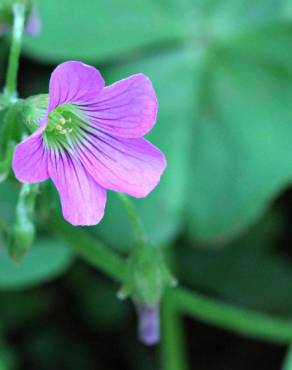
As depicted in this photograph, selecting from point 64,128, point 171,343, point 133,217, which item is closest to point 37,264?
point 171,343

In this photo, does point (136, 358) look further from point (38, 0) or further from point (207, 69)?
point (38, 0)

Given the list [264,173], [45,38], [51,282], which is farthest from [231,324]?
[45,38]

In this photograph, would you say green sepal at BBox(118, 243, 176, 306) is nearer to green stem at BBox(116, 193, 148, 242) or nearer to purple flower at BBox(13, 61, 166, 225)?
green stem at BBox(116, 193, 148, 242)

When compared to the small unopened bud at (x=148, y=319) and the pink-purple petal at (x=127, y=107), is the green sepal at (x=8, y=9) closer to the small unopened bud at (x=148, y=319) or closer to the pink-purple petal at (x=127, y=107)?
the pink-purple petal at (x=127, y=107)

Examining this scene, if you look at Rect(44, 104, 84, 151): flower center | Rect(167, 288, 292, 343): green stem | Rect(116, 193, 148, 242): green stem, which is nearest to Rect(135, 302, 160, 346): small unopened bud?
Rect(116, 193, 148, 242): green stem

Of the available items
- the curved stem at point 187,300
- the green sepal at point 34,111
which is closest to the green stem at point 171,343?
the curved stem at point 187,300

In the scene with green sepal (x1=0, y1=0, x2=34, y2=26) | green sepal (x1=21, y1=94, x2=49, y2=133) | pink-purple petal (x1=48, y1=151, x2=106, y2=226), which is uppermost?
green sepal (x1=0, y1=0, x2=34, y2=26)

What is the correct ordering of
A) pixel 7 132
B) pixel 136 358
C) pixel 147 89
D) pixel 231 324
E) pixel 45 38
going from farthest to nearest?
pixel 136 358
pixel 45 38
pixel 231 324
pixel 7 132
pixel 147 89
